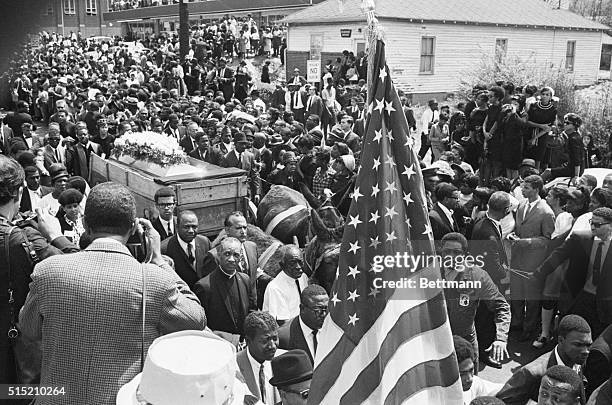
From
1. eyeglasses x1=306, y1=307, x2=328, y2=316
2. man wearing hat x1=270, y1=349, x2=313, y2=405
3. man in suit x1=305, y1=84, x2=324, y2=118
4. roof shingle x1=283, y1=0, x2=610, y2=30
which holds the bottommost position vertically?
man wearing hat x1=270, y1=349, x2=313, y2=405

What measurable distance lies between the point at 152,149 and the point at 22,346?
5.05 metres

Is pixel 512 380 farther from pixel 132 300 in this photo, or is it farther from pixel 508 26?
pixel 508 26

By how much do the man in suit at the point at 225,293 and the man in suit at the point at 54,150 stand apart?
214 inches

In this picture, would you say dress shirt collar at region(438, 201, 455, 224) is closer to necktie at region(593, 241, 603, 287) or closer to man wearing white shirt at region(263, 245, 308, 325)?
necktie at region(593, 241, 603, 287)

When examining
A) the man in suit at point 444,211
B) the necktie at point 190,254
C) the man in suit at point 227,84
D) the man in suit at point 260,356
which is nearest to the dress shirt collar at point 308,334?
the man in suit at point 260,356

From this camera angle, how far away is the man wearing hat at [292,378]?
388 cm

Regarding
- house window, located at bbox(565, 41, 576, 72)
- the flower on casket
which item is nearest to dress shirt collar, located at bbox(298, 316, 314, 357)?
the flower on casket

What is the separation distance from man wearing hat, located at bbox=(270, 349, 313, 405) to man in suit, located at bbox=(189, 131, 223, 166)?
632 centimetres

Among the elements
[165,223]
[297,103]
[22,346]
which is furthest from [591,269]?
[297,103]

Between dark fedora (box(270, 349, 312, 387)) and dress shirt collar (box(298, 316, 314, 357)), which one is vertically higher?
dark fedora (box(270, 349, 312, 387))

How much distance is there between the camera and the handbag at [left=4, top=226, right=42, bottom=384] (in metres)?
3.42

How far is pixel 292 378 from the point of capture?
3.89 meters

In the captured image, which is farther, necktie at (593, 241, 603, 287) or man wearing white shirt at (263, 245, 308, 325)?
necktie at (593, 241, 603, 287)

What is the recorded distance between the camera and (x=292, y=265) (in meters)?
5.55
